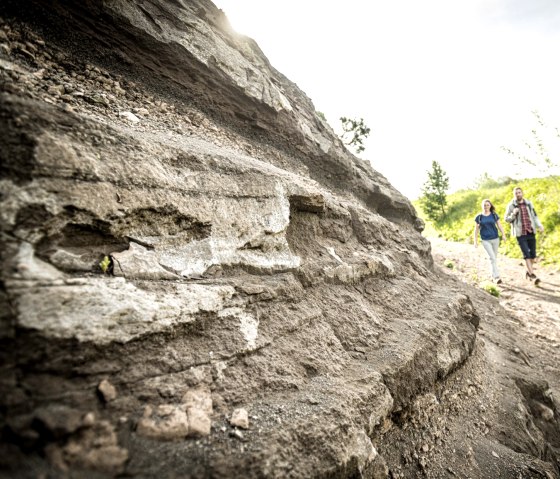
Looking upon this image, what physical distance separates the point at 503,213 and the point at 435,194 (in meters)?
6.89

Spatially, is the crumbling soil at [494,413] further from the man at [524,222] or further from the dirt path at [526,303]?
the man at [524,222]

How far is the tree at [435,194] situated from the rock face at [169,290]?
68.9ft

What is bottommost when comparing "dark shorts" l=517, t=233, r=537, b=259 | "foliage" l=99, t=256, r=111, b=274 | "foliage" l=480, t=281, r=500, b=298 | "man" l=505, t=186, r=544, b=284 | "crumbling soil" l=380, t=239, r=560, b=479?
"crumbling soil" l=380, t=239, r=560, b=479

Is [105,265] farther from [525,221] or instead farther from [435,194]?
[435,194]

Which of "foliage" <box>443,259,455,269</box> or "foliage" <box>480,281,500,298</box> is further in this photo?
"foliage" <box>443,259,455,269</box>

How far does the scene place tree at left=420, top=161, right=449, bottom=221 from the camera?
2289 cm

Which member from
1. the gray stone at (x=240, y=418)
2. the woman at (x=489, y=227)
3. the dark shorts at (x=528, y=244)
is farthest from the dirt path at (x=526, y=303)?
the gray stone at (x=240, y=418)

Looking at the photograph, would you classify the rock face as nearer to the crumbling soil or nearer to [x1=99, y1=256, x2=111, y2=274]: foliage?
[x1=99, y1=256, x2=111, y2=274]: foliage

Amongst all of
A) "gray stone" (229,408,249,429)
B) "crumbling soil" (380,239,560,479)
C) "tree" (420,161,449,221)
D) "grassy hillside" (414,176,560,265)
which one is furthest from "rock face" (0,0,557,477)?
"tree" (420,161,449,221)

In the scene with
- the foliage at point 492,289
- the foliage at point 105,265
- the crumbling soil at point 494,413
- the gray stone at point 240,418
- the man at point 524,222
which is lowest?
the crumbling soil at point 494,413

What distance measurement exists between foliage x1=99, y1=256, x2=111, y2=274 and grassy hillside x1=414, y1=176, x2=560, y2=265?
48.7 feet

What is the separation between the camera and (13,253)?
1721 mm

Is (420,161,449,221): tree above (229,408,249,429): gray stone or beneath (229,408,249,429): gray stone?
above

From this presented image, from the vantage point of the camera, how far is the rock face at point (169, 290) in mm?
1661
